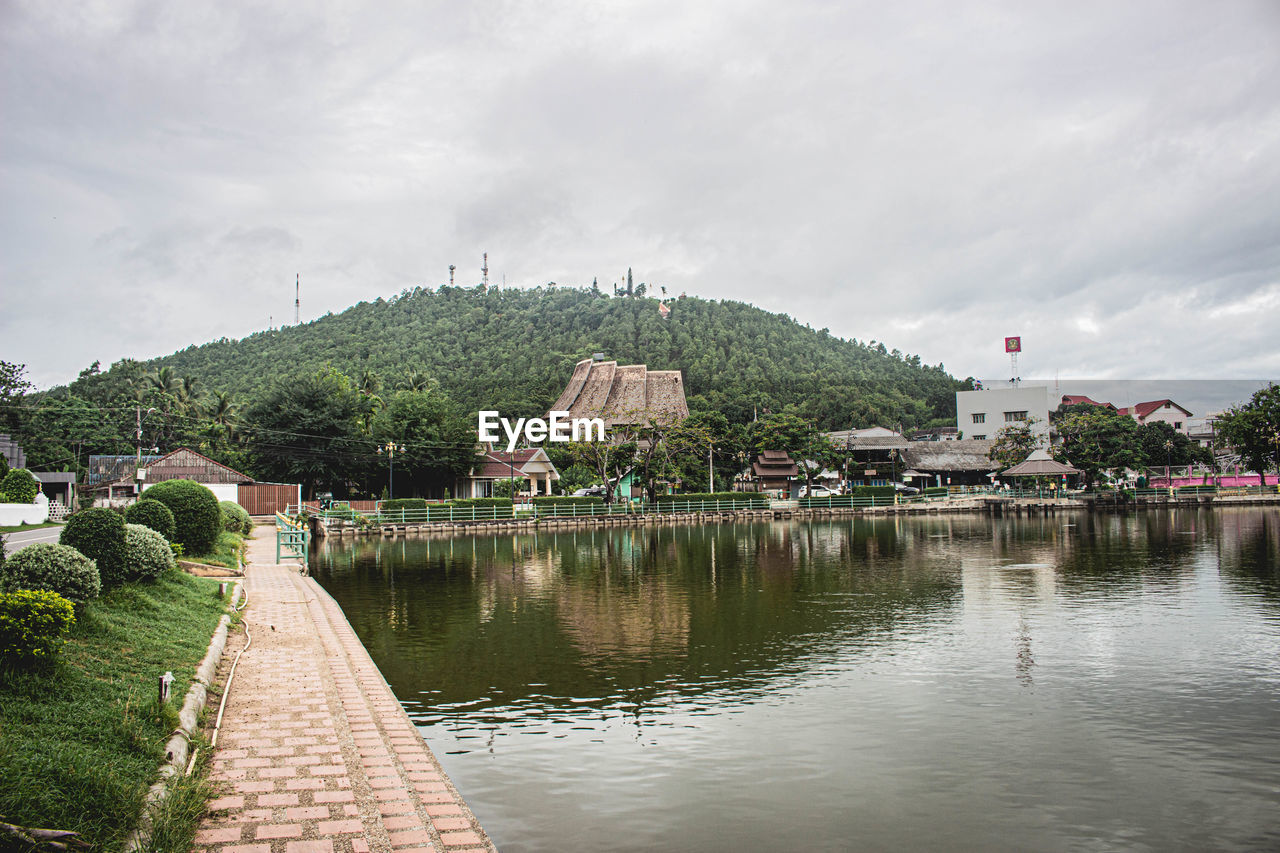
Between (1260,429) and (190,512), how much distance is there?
203 feet

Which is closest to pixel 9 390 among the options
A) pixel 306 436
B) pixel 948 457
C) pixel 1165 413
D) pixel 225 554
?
pixel 306 436

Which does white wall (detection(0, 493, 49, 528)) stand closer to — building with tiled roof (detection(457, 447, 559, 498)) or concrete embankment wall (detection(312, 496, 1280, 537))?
concrete embankment wall (detection(312, 496, 1280, 537))

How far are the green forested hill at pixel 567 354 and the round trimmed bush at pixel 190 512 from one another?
42.8 metres

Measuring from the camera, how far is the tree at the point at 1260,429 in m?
52.4

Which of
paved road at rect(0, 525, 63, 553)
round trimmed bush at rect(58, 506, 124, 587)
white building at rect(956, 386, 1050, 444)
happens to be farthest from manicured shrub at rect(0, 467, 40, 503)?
white building at rect(956, 386, 1050, 444)

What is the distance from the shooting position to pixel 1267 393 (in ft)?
174

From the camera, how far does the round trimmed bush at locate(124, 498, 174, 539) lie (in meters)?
15.0

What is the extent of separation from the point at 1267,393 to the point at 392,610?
59.8 meters

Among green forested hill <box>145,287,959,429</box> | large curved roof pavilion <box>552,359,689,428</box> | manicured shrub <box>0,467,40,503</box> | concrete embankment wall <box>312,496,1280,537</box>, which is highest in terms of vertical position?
green forested hill <box>145,287,959,429</box>

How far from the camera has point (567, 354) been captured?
7538cm

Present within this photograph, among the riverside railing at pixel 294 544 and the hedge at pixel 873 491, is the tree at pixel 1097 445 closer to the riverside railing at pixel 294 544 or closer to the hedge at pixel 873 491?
the hedge at pixel 873 491

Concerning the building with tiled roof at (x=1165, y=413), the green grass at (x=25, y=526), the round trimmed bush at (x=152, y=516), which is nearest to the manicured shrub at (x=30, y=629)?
the round trimmed bush at (x=152, y=516)

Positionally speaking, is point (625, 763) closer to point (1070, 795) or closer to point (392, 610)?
point (1070, 795)

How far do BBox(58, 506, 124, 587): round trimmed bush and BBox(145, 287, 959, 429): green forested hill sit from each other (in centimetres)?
5026
